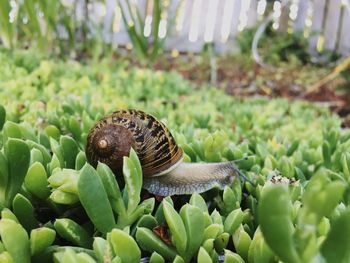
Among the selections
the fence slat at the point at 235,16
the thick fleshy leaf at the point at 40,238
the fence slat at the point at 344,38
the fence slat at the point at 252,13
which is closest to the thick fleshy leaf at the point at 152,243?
the thick fleshy leaf at the point at 40,238

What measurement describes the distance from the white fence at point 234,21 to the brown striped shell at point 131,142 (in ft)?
27.9

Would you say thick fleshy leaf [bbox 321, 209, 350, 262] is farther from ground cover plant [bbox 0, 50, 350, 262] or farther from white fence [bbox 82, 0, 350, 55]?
white fence [bbox 82, 0, 350, 55]

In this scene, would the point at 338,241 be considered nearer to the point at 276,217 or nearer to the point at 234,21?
the point at 276,217

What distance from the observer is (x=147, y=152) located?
1.02m

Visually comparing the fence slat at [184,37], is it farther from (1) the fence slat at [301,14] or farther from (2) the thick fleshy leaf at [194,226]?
(2) the thick fleshy leaf at [194,226]

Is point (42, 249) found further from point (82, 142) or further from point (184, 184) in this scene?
point (82, 142)

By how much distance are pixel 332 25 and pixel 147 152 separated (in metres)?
10.5

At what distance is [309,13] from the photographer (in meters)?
11.0

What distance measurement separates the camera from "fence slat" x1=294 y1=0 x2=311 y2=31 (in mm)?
11008

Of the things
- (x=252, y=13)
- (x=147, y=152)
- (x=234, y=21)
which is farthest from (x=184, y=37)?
(x=147, y=152)

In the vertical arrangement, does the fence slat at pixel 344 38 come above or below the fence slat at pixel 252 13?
below

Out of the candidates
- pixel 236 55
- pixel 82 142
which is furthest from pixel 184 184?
pixel 236 55

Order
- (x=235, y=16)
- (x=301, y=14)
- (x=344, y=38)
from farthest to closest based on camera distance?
(x=235, y=16) → (x=301, y=14) → (x=344, y=38)

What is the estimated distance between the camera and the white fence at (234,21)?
34.1ft
